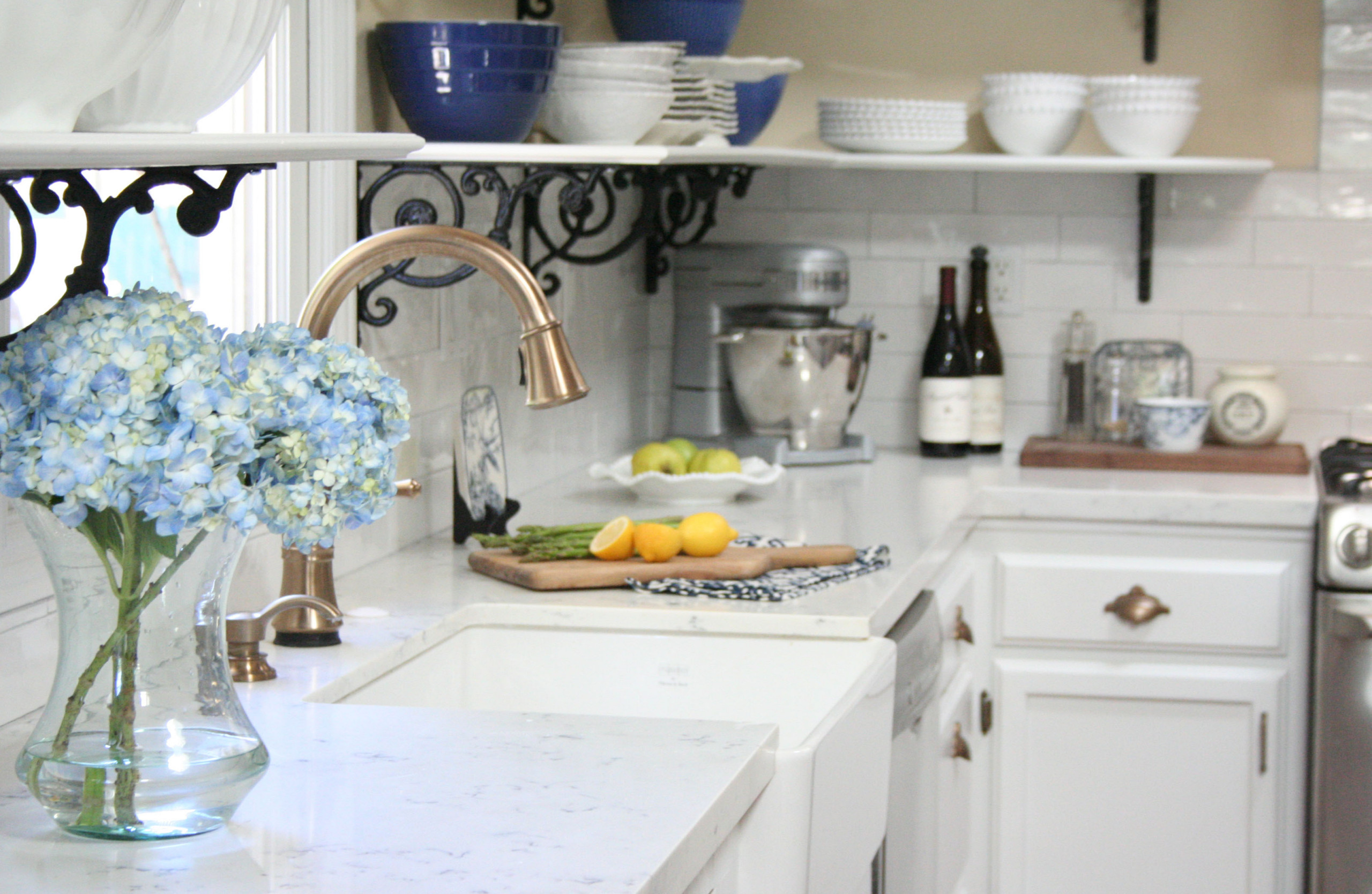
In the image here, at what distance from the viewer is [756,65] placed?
8.20 feet

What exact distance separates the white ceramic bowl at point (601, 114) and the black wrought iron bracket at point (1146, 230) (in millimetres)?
1290

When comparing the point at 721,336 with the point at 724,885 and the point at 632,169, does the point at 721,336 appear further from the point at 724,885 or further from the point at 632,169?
the point at 724,885

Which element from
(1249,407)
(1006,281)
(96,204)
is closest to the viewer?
(96,204)

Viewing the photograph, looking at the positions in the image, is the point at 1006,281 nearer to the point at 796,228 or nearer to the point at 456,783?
the point at 796,228

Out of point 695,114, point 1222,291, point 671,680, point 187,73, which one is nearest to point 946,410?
point 1222,291

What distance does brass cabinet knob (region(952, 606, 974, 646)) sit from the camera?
247 centimetres

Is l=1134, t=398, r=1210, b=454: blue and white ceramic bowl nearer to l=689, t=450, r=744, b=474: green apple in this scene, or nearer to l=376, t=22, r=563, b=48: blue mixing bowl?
l=689, t=450, r=744, b=474: green apple

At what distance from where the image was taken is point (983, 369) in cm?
315

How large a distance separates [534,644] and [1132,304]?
1.76m

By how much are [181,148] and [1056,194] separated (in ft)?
8.12

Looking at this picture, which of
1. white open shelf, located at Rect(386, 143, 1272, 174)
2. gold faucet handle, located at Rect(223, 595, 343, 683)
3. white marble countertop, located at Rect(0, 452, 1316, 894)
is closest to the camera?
white marble countertop, located at Rect(0, 452, 1316, 894)

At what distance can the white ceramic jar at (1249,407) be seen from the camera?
3.01 m

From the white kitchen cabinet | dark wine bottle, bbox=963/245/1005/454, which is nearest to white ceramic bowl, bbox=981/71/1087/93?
dark wine bottle, bbox=963/245/1005/454

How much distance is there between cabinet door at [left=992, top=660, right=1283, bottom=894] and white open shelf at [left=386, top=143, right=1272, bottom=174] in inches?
A: 33.7
